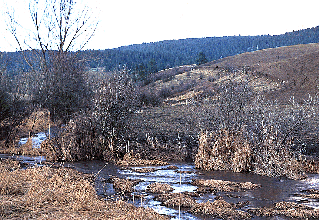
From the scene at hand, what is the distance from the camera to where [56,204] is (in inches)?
287

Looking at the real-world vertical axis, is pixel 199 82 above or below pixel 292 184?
above

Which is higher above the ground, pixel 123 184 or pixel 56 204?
pixel 56 204

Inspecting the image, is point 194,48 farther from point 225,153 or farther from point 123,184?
point 123,184

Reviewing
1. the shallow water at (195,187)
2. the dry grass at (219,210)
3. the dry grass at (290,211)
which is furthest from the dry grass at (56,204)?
the dry grass at (290,211)

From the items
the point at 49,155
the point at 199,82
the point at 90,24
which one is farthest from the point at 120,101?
the point at 199,82

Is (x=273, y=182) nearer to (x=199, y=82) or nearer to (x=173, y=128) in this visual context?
(x=173, y=128)

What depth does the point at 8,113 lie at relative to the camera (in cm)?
1678

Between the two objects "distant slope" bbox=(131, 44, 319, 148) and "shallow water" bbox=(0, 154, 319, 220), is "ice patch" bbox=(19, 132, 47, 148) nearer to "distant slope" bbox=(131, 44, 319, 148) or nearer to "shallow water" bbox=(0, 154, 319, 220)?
"shallow water" bbox=(0, 154, 319, 220)

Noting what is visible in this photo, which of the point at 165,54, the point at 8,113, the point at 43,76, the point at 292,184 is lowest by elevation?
the point at 292,184

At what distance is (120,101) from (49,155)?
350cm

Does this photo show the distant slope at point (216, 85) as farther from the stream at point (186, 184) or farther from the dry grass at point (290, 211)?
the dry grass at point (290, 211)

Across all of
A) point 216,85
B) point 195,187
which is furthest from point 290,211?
point 216,85

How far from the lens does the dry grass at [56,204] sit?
21.8 ft

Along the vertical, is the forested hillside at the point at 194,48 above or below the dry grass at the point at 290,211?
above
